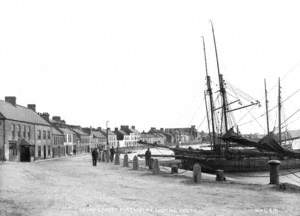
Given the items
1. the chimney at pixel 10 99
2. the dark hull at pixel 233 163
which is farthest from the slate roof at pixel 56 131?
the dark hull at pixel 233 163

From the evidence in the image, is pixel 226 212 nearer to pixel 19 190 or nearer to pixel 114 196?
pixel 114 196

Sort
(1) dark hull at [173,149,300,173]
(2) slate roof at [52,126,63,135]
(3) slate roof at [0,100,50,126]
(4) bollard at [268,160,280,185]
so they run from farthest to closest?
(2) slate roof at [52,126,63,135], (3) slate roof at [0,100,50,126], (1) dark hull at [173,149,300,173], (4) bollard at [268,160,280,185]

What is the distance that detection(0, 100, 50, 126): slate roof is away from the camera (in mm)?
42078

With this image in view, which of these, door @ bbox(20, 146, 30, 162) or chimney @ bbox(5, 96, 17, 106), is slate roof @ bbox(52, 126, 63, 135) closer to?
chimney @ bbox(5, 96, 17, 106)

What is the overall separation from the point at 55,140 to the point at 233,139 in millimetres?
48937

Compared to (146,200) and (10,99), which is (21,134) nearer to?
(10,99)

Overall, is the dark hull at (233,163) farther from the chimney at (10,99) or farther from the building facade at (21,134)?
the chimney at (10,99)

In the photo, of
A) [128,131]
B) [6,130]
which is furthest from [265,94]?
[128,131]

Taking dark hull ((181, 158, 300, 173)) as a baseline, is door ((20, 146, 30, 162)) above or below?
above

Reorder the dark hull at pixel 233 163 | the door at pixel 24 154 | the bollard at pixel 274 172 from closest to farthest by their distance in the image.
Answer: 1. the bollard at pixel 274 172
2. the dark hull at pixel 233 163
3. the door at pixel 24 154

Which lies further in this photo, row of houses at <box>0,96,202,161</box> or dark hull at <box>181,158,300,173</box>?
dark hull at <box>181,158,300,173</box>

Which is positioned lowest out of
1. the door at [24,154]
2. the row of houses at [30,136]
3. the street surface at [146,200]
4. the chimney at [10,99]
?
the street surface at [146,200]

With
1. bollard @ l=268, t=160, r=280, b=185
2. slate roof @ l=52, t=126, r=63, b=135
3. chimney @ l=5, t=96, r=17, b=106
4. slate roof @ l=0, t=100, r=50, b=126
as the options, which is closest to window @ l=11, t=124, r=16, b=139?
slate roof @ l=0, t=100, r=50, b=126

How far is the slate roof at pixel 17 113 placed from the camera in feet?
138
